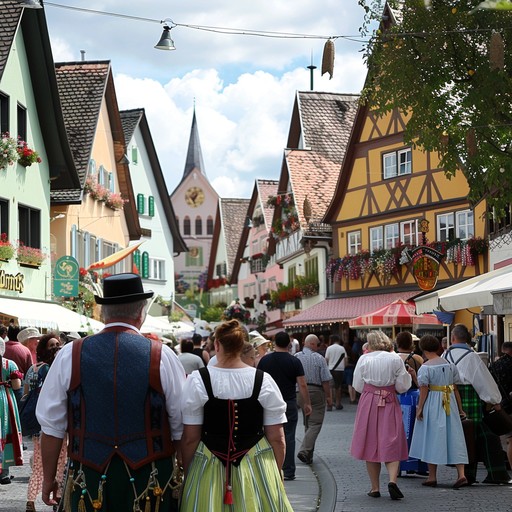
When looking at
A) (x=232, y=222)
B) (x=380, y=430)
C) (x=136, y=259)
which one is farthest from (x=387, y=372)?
(x=232, y=222)

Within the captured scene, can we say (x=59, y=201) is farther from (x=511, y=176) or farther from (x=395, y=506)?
(x=395, y=506)

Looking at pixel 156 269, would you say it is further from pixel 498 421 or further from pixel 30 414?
pixel 30 414

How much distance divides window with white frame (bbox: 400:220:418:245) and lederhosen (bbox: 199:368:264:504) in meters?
31.5

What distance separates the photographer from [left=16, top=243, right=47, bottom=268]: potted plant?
1098 inches

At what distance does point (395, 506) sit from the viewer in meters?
11.1

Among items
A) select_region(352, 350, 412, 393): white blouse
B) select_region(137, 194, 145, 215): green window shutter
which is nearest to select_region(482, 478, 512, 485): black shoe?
select_region(352, 350, 412, 393): white blouse

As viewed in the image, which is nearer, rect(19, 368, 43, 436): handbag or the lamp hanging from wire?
rect(19, 368, 43, 436): handbag

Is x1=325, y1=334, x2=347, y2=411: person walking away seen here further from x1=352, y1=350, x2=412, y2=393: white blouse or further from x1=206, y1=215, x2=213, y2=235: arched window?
x1=206, y1=215, x2=213, y2=235: arched window

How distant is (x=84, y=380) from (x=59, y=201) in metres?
27.3

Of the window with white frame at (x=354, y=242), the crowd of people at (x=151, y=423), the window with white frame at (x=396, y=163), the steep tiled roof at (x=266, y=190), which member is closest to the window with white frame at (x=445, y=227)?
the window with white frame at (x=396, y=163)

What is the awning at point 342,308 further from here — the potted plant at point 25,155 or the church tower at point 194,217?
the church tower at point 194,217

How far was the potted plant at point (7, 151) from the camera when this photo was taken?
86.8 feet

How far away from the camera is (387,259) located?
38.1 m

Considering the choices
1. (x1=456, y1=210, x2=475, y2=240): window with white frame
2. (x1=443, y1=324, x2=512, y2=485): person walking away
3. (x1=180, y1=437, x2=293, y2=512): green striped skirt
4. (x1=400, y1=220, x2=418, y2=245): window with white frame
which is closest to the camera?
(x1=180, y1=437, x2=293, y2=512): green striped skirt
